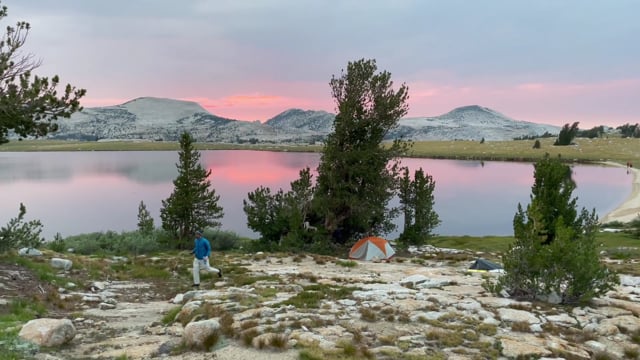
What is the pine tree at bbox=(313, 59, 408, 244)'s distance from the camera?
3312cm

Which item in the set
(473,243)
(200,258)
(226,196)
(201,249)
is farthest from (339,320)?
(226,196)

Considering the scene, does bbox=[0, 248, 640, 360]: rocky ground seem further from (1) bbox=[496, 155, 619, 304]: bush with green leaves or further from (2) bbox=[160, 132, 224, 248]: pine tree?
(2) bbox=[160, 132, 224, 248]: pine tree

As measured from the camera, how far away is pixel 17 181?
330ft

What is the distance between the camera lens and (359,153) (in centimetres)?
3306

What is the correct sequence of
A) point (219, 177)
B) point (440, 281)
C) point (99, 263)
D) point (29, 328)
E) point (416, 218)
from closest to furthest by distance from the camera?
1. point (29, 328)
2. point (440, 281)
3. point (99, 263)
4. point (416, 218)
5. point (219, 177)

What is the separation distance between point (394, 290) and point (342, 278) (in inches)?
145

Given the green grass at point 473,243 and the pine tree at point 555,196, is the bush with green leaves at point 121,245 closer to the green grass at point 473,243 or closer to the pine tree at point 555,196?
the green grass at point 473,243

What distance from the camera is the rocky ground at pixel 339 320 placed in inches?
368

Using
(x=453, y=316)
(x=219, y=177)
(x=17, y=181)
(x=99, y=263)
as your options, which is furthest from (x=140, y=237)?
(x=17, y=181)

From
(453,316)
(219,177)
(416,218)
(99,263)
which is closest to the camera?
(453,316)

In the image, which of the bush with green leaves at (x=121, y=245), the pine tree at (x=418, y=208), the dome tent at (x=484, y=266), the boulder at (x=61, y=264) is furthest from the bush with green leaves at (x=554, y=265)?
the bush with green leaves at (x=121, y=245)

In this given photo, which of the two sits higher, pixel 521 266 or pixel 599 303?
pixel 521 266

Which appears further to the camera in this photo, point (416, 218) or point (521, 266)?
point (416, 218)

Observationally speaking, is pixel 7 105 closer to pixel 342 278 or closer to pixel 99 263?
pixel 99 263
